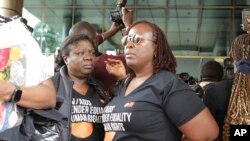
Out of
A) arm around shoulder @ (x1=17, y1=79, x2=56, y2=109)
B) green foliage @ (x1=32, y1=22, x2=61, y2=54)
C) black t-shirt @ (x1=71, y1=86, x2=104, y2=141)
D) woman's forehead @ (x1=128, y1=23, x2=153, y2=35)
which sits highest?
green foliage @ (x1=32, y1=22, x2=61, y2=54)

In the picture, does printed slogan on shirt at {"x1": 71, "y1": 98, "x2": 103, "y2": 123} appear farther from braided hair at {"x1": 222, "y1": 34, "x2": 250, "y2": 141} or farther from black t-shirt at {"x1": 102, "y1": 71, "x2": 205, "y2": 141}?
braided hair at {"x1": 222, "y1": 34, "x2": 250, "y2": 141}

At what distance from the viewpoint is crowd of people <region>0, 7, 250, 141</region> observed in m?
2.04

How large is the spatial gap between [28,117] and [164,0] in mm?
11144

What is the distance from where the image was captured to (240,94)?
2.29 m

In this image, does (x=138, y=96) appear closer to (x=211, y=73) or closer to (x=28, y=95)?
(x=28, y=95)

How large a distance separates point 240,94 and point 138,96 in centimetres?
58

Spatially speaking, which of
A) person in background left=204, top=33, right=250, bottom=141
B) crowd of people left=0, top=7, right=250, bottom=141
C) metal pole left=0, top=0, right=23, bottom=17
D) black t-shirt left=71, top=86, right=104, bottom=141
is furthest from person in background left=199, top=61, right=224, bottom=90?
metal pole left=0, top=0, right=23, bottom=17

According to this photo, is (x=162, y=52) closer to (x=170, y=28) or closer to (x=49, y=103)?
(x=49, y=103)

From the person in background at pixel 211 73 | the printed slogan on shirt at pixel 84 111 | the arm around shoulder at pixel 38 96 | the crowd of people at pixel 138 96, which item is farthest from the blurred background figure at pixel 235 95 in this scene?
the person in background at pixel 211 73

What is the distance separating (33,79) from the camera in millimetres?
1672

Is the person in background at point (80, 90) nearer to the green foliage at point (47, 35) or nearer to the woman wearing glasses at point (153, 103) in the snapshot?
the woman wearing glasses at point (153, 103)

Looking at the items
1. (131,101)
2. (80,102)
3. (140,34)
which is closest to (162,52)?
(140,34)

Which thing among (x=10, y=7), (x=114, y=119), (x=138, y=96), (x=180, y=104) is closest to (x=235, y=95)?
(x=180, y=104)

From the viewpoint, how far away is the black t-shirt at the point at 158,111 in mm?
2049
